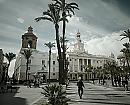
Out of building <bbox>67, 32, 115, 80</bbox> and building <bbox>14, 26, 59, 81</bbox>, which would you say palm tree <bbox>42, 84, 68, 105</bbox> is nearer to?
building <bbox>14, 26, 59, 81</bbox>

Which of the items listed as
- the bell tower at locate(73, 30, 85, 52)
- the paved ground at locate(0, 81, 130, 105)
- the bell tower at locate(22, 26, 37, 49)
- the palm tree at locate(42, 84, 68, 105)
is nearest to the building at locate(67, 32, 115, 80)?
the bell tower at locate(73, 30, 85, 52)

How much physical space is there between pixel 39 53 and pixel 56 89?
57591 millimetres

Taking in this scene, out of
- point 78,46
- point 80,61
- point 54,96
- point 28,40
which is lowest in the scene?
point 54,96

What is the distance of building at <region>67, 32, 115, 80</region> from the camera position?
262 feet

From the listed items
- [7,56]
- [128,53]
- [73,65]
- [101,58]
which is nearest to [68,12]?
[128,53]

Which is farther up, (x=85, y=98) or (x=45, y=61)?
(x=45, y=61)

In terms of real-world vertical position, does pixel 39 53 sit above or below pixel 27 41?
below

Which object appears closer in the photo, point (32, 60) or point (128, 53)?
point (128, 53)

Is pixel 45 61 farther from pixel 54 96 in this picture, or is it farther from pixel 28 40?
pixel 54 96

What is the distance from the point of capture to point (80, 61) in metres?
85.4

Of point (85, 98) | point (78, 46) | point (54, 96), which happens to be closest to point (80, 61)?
point (78, 46)

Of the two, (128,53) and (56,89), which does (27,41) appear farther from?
(56,89)

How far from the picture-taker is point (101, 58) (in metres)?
89.8

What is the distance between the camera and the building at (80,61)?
79.8 meters
